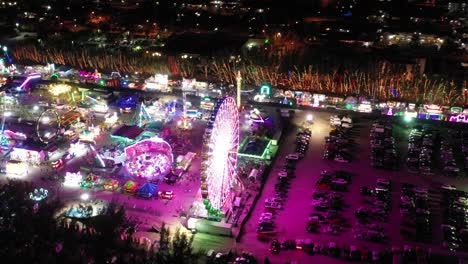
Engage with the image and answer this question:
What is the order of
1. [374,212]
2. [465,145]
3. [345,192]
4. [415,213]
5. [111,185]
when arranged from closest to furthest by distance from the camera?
[415,213], [374,212], [345,192], [111,185], [465,145]

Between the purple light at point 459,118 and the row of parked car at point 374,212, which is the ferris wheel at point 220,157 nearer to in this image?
the row of parked car at point 374,212

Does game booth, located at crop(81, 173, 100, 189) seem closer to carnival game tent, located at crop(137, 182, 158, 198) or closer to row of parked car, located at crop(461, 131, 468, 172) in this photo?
carnival game tent, located at crop(137, 182, 158, 198)

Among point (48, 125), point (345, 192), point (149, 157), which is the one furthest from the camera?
point (48, 125)

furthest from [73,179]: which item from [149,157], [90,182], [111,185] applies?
[149,157]

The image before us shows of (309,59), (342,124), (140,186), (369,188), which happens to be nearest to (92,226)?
(140,186)

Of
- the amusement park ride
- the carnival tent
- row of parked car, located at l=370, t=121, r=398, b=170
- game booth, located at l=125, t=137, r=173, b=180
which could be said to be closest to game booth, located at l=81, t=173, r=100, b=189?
the carnival tent

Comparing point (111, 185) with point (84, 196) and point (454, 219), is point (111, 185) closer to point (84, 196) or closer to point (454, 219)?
point (84, 196)
